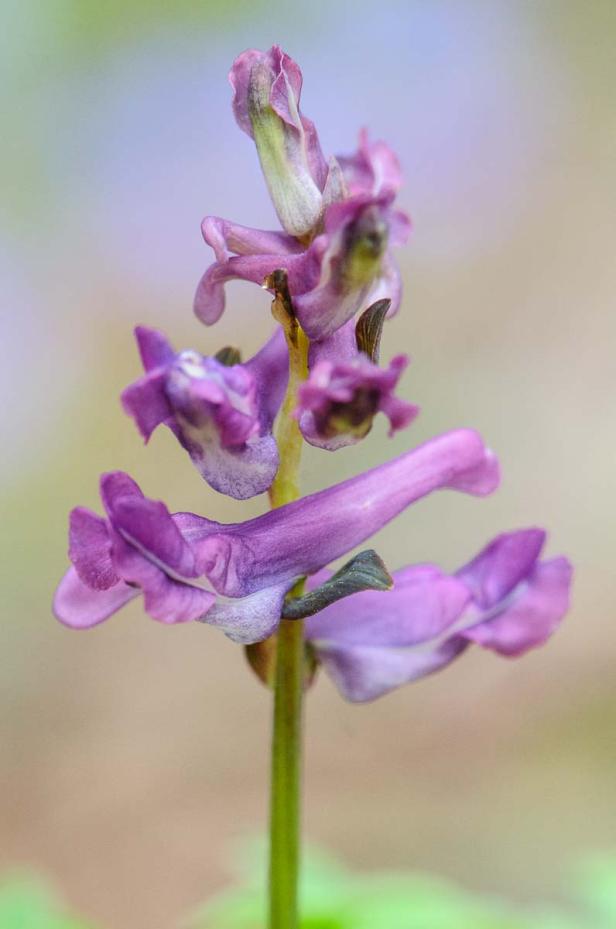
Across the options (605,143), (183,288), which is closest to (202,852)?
(183,288)

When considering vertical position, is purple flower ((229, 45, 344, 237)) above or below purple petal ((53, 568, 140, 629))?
above

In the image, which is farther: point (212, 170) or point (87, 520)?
point (212, 170)

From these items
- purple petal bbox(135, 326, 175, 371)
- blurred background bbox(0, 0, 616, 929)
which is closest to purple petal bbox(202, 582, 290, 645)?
purple petal bbox(135, 326, 175, 371)

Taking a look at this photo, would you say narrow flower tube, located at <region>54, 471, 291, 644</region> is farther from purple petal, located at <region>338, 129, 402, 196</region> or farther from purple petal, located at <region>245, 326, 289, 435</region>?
purple petal, located at <region>338, 129, 402, 196</region>

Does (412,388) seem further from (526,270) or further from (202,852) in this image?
(202,852)

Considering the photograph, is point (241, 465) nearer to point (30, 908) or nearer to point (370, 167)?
point (370, 167)

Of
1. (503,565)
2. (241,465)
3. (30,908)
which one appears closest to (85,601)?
(241,465)
